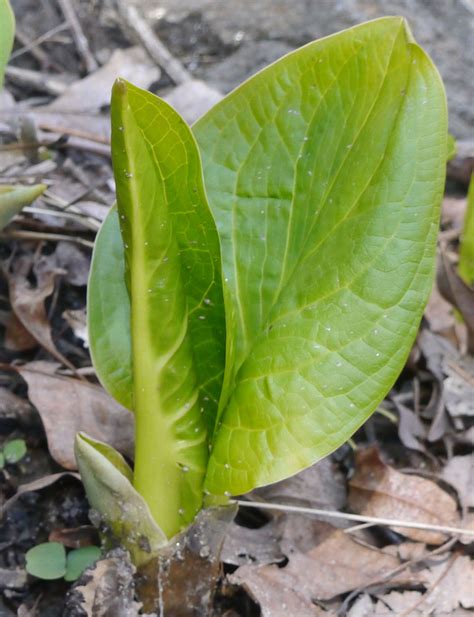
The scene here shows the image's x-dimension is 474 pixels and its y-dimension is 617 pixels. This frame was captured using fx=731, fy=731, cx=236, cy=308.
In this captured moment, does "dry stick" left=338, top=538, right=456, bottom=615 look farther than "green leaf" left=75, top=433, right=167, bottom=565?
Yes

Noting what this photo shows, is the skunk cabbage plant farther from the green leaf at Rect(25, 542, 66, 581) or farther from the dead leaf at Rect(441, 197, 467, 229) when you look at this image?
the dead leaf at Rect(441, 197, 467, 229)

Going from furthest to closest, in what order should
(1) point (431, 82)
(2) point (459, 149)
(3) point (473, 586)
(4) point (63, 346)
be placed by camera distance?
(2) point (459, 149) < (4) point (63, 346) < (3) point (473, 586) < (1) point (431, 82)

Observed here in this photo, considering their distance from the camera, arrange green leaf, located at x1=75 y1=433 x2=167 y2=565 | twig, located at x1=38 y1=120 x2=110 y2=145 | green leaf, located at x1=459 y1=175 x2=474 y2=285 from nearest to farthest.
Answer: green leaf, located at x1=75 y1=433 x2=167 y2=565, green leaf, located at x1=459 y1=175 x2=474 y2=285, twig, located at x1=38 y1=120 x2=110 y2=145

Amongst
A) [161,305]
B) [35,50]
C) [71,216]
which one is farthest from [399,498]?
[35,50]

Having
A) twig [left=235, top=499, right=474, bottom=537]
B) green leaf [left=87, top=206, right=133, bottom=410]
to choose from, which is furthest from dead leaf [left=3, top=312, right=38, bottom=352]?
twig [left=235, top=499, right=474, bottom=537]

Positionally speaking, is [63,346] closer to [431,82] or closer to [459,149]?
[431,82]

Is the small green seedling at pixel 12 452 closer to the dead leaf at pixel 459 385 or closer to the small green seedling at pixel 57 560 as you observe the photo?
the small green seedling at pixel 57 560

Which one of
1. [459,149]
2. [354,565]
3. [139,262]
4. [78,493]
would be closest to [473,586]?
[354,565]
